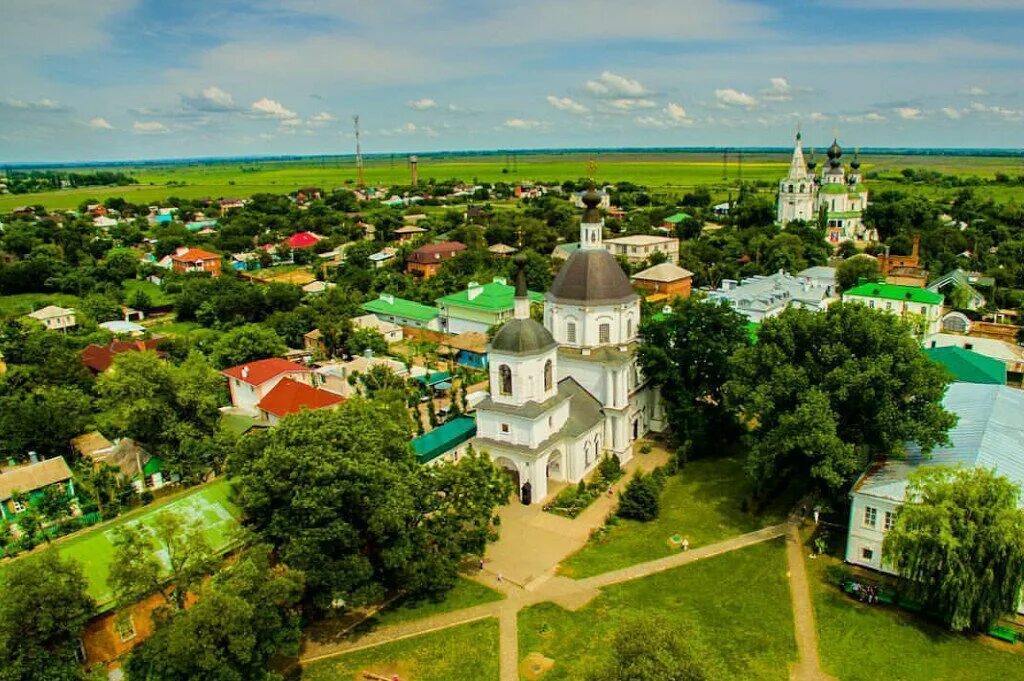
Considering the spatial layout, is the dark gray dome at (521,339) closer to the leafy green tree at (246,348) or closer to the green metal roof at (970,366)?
the green metal roof at (970,366)

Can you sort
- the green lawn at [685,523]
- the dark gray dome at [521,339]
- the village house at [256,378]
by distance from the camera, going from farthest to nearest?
the village house at [256,378] < the dark gray dome at [521,339] < the green lawn at [685,523]

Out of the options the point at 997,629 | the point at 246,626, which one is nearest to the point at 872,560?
the point at 997,629

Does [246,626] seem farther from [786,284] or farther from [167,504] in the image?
[786,284]

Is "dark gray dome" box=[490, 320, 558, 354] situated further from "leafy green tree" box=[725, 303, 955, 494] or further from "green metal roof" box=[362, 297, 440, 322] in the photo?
"green metal roof" box=[362, 297, 440, 322]

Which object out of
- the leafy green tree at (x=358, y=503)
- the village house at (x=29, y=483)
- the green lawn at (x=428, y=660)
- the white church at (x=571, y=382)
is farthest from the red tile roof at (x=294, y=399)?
the green lawn at (x=428, y=660)

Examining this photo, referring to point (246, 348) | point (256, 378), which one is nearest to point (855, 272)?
point (256, 378)

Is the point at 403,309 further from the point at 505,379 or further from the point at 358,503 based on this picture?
the point at 358,503

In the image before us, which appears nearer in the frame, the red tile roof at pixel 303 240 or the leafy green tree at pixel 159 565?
the leafy green tree at pixel 159 565
